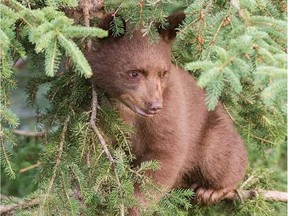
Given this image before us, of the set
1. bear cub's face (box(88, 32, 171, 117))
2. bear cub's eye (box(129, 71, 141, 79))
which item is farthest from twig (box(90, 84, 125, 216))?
bear cub's eye (box(129, 71, 141, 79))

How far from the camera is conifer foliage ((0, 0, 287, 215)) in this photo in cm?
318

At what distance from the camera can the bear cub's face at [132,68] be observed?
4238 millimetres

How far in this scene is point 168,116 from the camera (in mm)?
4582

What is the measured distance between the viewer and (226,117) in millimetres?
5465

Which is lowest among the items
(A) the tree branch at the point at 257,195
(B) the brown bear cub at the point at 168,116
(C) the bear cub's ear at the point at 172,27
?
(A) the tree branch at the point at 257,195

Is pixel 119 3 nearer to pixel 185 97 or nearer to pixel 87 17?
pixel 87 17

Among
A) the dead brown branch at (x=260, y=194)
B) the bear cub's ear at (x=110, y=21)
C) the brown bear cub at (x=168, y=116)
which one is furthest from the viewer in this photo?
the dead brown branch at (x=260, y=194)

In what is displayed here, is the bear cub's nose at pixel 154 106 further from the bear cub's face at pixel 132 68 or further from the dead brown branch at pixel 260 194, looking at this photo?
the dead brown branch at pixel 260 194

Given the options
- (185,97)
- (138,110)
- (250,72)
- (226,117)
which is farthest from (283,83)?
(226,117)

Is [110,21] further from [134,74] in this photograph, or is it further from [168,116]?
[168,116]

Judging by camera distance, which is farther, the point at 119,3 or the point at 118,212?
the point at 119,3

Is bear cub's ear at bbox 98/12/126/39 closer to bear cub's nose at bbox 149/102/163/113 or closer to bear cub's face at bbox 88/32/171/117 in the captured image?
bear cub's face at bbox 88/32/171/117

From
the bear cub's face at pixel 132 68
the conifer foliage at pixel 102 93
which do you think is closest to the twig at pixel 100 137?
the conifer foliage at pixel 102 93

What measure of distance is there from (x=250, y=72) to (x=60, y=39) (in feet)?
3.14
